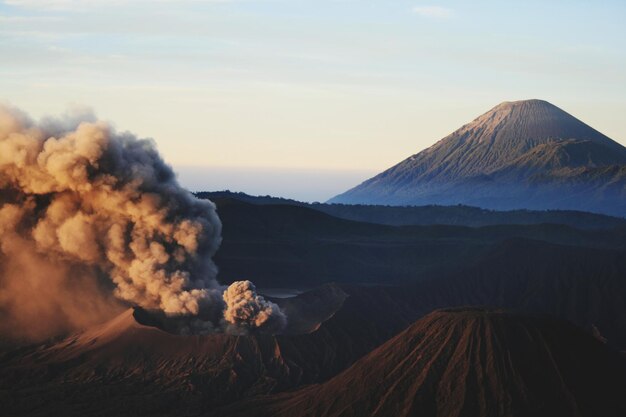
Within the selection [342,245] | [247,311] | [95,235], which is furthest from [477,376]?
[342,245]

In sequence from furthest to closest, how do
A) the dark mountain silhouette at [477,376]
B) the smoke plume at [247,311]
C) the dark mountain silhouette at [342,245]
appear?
the dark mountain silhouette at [342,245] < the smoke plume at [247,311] < the dark mountain silhouette at [477,376]

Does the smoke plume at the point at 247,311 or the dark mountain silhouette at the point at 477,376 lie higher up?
the smoke plume at the point at 247,311

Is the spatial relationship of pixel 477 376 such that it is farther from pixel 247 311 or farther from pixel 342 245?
pixel 342 245

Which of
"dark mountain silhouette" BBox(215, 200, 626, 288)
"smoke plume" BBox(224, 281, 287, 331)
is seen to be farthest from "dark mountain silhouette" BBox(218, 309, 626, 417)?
"dark mountain silhouette" BBox(215, 200, 626, 288)

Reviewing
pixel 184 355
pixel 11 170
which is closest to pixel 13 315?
pixel 11 170

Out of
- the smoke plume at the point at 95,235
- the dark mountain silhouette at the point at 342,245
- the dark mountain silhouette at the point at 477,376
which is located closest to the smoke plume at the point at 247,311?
the smoke plume at the point at 95,235

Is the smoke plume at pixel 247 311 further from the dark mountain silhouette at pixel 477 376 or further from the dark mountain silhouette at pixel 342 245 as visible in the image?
the dark mountain silhouette at pixel 342 245

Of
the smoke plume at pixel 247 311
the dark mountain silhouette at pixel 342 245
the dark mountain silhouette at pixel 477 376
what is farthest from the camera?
the dark mountain silhouette at pixel 342 245

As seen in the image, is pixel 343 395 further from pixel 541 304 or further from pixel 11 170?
pixel 541 304
